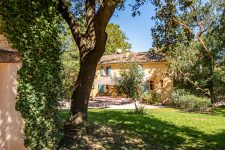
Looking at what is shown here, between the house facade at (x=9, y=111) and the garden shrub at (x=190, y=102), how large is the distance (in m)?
25.8

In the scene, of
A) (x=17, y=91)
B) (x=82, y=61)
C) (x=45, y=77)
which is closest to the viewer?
(x=17, y=91)

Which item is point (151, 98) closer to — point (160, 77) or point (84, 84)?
point (160, 77)

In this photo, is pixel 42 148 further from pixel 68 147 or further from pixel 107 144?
pixel 107 144

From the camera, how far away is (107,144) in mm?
14211

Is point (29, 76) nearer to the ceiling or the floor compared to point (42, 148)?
nearer to the ceiling

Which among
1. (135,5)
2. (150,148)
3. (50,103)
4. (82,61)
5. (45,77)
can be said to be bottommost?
(150,148)

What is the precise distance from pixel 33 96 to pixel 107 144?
18.5ft

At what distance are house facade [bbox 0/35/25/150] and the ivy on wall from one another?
17.4 inches

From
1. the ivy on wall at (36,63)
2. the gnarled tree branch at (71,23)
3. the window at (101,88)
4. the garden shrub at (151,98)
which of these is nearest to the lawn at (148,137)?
the ivy on wall at (36,63)

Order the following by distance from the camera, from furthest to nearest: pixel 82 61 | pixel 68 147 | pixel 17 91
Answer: pixel 82 61 < pixel 68 147 < pixel 17 91

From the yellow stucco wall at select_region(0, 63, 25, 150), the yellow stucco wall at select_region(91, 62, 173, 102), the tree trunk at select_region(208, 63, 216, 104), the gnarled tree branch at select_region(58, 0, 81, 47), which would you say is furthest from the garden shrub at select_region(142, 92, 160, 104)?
the yellow stucco wall at select_region(0, 63, 25, 150)

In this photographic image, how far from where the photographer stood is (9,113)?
9.99 m

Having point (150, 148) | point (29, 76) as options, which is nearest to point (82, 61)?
point (150, 148)

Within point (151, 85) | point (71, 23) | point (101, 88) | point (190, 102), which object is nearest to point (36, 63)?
point (71, 23)
